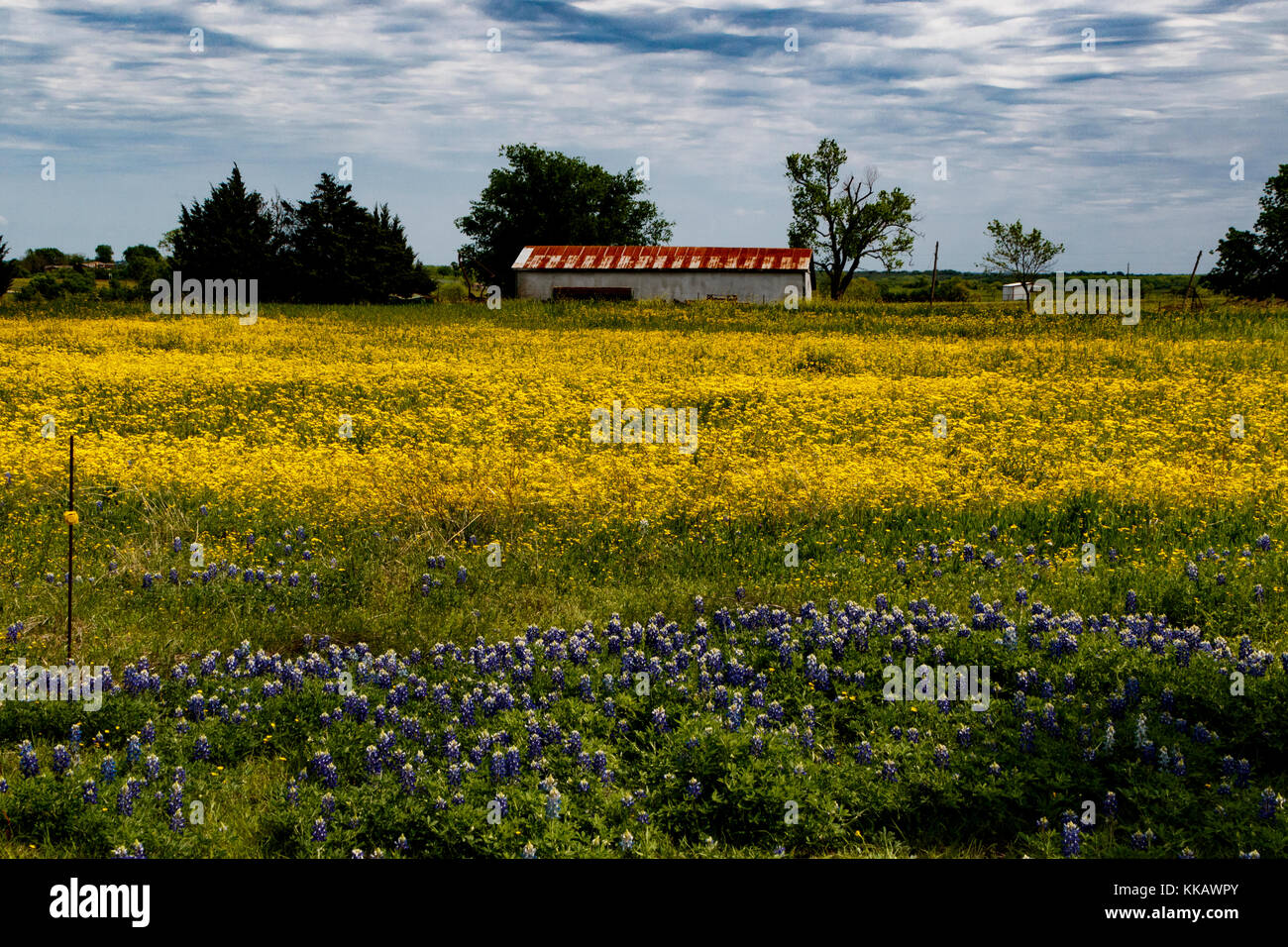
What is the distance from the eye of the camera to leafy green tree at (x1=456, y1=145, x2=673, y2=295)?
84.7 meters

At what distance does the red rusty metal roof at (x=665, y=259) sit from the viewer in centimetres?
5862

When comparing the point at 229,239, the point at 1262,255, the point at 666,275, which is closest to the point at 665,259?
the point at 666,275

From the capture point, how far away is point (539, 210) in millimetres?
85000

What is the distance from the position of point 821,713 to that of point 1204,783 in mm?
2083

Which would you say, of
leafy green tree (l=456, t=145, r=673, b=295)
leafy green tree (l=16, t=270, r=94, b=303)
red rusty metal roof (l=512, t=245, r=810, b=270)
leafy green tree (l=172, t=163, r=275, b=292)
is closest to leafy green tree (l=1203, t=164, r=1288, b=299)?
red rusty metal roof (l=512, t=245, r=810, b=270)

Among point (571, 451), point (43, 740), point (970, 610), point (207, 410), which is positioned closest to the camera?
point (43, 740)

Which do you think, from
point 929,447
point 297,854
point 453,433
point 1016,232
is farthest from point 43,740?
point 1016,232

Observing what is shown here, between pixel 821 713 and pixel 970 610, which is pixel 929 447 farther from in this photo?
pixel 821 713

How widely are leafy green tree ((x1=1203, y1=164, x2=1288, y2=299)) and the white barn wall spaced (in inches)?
1259

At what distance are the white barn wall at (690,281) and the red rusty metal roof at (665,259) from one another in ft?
1.06

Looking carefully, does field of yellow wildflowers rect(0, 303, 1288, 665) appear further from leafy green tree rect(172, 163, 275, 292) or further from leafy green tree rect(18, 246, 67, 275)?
leafy green tree rect(18, 246, 67, 275)

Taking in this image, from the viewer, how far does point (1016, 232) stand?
79.1m

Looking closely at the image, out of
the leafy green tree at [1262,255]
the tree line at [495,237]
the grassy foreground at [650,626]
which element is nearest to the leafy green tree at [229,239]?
the tree line at [495,237]

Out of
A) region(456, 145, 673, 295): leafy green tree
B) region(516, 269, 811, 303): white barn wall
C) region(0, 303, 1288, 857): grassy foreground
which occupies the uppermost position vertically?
region(456, 145, 673, 295): leafy green tree
